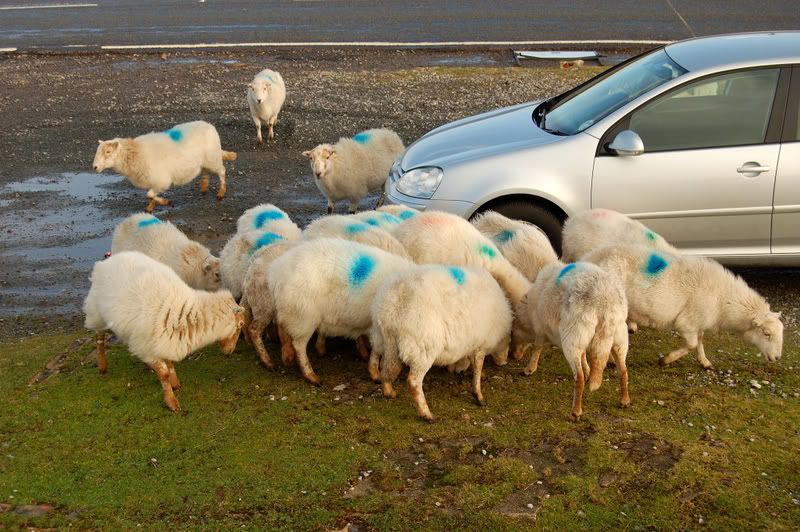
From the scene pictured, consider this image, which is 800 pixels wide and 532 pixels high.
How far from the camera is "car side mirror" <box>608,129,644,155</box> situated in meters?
7.54

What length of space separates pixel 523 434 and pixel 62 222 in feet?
21.7

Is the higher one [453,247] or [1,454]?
[453,247]

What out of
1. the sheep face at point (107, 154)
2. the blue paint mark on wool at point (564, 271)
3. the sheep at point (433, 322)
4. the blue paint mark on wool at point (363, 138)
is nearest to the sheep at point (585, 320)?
the blue paint mark on wool at point (564, 271)

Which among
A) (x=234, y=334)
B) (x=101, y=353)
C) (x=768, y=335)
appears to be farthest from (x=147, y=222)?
(x=768, y=335)

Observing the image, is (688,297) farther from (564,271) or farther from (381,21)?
(381,21)

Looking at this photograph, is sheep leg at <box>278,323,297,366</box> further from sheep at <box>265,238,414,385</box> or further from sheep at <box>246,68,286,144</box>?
sheep at <box>246,68,286,144</box>

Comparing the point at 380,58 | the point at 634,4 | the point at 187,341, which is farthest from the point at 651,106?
the point at 634,4

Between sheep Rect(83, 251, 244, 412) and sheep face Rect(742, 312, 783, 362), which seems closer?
sheep Rect(83, 251, 244, 412)

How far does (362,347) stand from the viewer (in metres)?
6.93

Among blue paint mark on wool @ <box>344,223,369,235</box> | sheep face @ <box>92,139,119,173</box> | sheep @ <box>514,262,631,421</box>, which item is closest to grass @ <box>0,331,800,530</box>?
sheep @ <box>514,262,631,421</box>

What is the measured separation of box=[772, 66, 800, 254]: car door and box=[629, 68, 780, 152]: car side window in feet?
0.57

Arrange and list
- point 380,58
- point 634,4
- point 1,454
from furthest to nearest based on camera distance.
Result: point 634,4 → point 380,58 → point 1,454

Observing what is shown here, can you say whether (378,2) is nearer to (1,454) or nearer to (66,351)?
(66,351)

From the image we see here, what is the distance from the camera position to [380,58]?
17094mm
